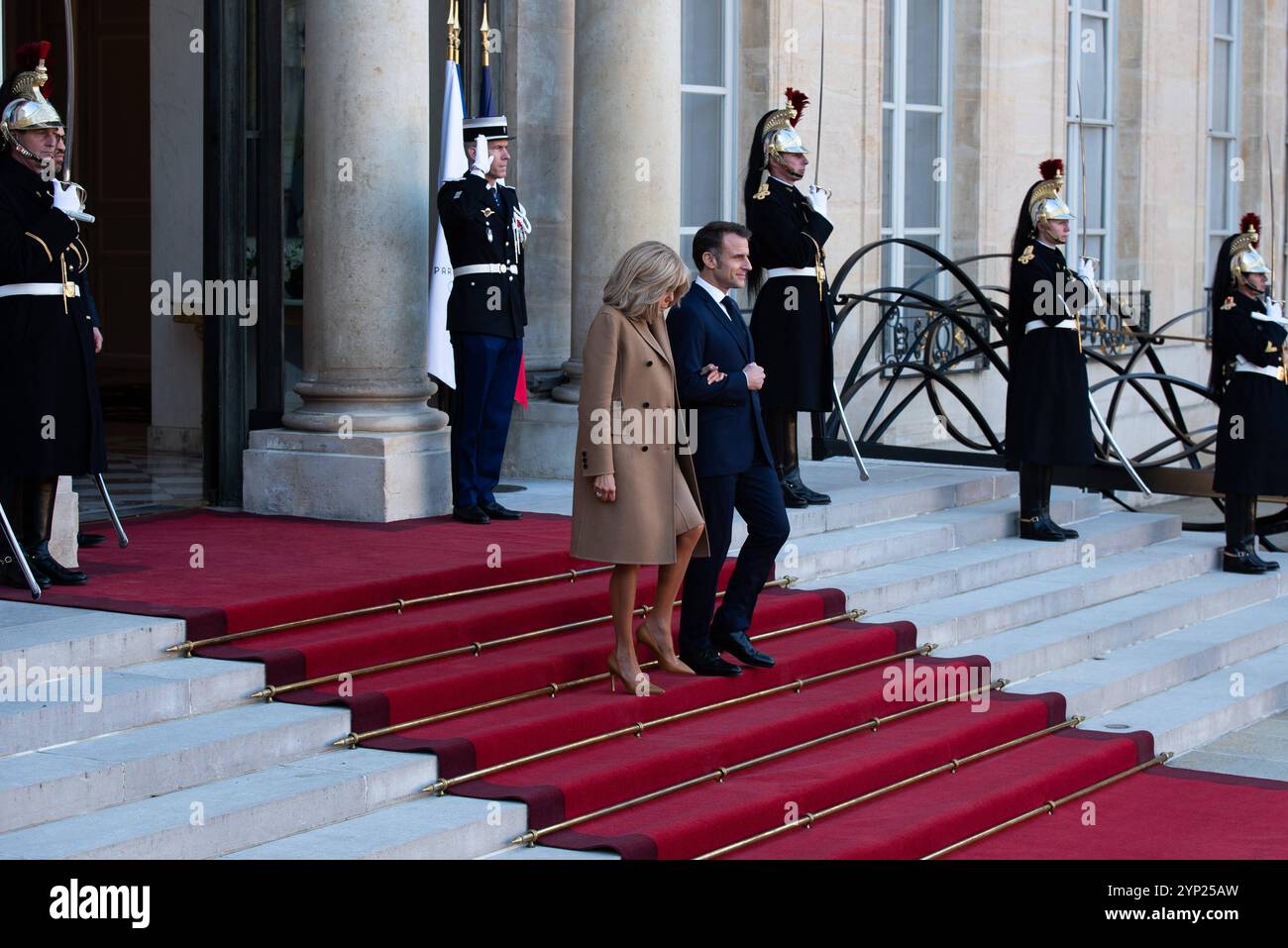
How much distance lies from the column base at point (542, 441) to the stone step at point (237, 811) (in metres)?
4.56

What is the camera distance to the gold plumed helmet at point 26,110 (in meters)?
6.99

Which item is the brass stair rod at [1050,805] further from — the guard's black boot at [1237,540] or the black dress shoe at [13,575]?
the black dress shoe at [13,575]

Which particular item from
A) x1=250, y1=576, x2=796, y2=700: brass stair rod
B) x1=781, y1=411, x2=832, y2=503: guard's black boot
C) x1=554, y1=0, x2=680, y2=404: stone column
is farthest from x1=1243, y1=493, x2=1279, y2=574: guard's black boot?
x1=250, y1=576, x2=796, y2=700: brass stair rod

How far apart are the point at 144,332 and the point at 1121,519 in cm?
907

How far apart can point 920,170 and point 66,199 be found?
838 cm

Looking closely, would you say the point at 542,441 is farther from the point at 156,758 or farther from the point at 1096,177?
the point at 1096,177

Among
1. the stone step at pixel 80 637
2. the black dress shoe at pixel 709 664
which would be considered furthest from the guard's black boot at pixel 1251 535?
the stone step at pixel 80 637

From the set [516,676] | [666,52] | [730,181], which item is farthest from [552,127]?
[516,676]

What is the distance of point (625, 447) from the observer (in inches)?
264

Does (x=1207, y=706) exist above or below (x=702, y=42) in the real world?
below

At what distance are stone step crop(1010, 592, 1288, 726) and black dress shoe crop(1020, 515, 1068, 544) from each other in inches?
33.5

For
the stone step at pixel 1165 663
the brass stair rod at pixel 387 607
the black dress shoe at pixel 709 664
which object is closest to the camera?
the brass stair rod at pixel 387 607

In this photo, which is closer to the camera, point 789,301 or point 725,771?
point 725,771

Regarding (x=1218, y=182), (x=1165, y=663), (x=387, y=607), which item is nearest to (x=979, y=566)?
(x=1165, y=663)
